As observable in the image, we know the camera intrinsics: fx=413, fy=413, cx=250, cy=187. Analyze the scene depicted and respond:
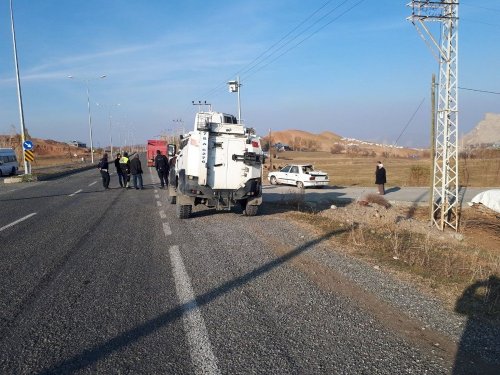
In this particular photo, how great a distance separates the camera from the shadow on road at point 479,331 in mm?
3512

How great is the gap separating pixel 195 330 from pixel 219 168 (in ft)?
25.2

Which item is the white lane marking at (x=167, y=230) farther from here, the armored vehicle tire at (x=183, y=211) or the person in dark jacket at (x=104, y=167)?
the person in dark jacket at (x=104, y=167)

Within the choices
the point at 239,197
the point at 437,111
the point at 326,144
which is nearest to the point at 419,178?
the point at 437,111

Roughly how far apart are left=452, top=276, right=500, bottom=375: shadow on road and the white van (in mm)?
42194

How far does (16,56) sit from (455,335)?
32.9m

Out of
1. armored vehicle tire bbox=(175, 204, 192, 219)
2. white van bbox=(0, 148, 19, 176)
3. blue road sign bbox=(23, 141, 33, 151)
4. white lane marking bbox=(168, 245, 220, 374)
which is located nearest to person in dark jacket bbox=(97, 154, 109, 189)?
armored vehicle tire bbox=(175, 204, 192, 219)

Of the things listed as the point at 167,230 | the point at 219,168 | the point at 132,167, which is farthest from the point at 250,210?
the point at 132,167

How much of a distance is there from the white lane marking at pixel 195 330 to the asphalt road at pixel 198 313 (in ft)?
0.05

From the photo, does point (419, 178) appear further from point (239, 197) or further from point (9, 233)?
point (9, 233)

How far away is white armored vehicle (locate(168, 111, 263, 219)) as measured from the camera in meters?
11.3

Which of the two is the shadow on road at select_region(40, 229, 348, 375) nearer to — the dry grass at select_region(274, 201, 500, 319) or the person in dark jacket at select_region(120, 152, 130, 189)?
the dry grass at select_region(274, 201, 500, 319)

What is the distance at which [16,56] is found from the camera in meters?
29.1

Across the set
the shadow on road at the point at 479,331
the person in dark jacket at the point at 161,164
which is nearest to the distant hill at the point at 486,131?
the person in dark jacket at the point at 161,164

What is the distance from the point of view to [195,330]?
4.08 m
